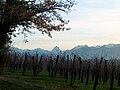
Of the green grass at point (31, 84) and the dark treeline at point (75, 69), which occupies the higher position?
the dark treeline at point (75, 69)

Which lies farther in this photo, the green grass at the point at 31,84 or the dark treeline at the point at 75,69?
the dark treeline at the point at 75,69

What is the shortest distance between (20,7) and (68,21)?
5676 millimetres

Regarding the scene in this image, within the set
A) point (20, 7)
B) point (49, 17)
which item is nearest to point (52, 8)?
point (49, 17)

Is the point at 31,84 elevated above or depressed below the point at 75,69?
below

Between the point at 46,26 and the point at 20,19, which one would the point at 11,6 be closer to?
the point at 20,19

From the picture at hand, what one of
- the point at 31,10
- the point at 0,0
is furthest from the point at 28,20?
the point at 0,0

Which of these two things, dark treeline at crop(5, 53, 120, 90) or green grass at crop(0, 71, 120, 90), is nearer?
green grass at crop(0, 71, 120, 90)

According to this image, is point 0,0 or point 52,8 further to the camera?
point 52,8

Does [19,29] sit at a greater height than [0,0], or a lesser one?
lesser

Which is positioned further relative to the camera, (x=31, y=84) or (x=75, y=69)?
(x=75, y=69)

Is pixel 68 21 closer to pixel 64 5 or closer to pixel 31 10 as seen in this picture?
pixel 64 5

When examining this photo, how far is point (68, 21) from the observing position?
3750cm

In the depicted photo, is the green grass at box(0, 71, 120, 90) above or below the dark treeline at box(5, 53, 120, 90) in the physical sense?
below

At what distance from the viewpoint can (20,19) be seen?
35250mm
